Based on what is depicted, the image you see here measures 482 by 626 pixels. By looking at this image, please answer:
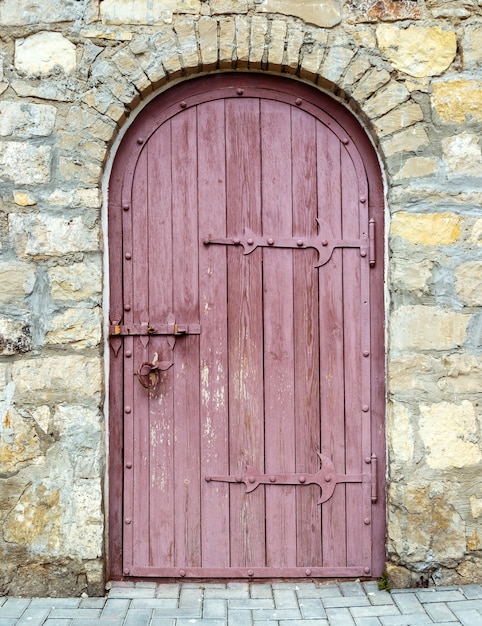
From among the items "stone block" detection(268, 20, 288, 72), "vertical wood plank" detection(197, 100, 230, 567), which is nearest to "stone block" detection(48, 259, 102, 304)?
"vertical wood plank" detection(197, 100, 230, 567)

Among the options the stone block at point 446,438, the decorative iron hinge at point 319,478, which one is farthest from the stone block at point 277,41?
the decorative iron hinge at point 319,478

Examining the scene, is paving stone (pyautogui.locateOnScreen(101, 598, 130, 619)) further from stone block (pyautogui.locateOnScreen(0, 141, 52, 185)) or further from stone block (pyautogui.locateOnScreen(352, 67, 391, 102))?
stone block (pyautogui.locateOnScreen(352, 67, 391, 102))

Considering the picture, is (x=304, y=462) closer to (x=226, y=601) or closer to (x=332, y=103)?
(x=226, y=601)

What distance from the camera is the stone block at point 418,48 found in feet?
9.64

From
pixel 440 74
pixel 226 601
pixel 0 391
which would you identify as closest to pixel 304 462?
pixel 226 601

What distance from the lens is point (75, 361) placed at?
2920 millimetres

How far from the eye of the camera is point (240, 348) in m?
3.07

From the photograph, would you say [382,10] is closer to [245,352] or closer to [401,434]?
[245,352]

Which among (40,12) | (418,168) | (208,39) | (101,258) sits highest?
(40,12)

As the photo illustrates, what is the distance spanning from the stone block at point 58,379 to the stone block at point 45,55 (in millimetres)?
1297

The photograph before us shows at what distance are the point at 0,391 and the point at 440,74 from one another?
2432 millimetres

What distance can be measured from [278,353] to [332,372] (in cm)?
27

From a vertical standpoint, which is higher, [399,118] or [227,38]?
[227,38]

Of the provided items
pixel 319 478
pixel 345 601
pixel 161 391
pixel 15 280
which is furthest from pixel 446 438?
pixel 15 280
